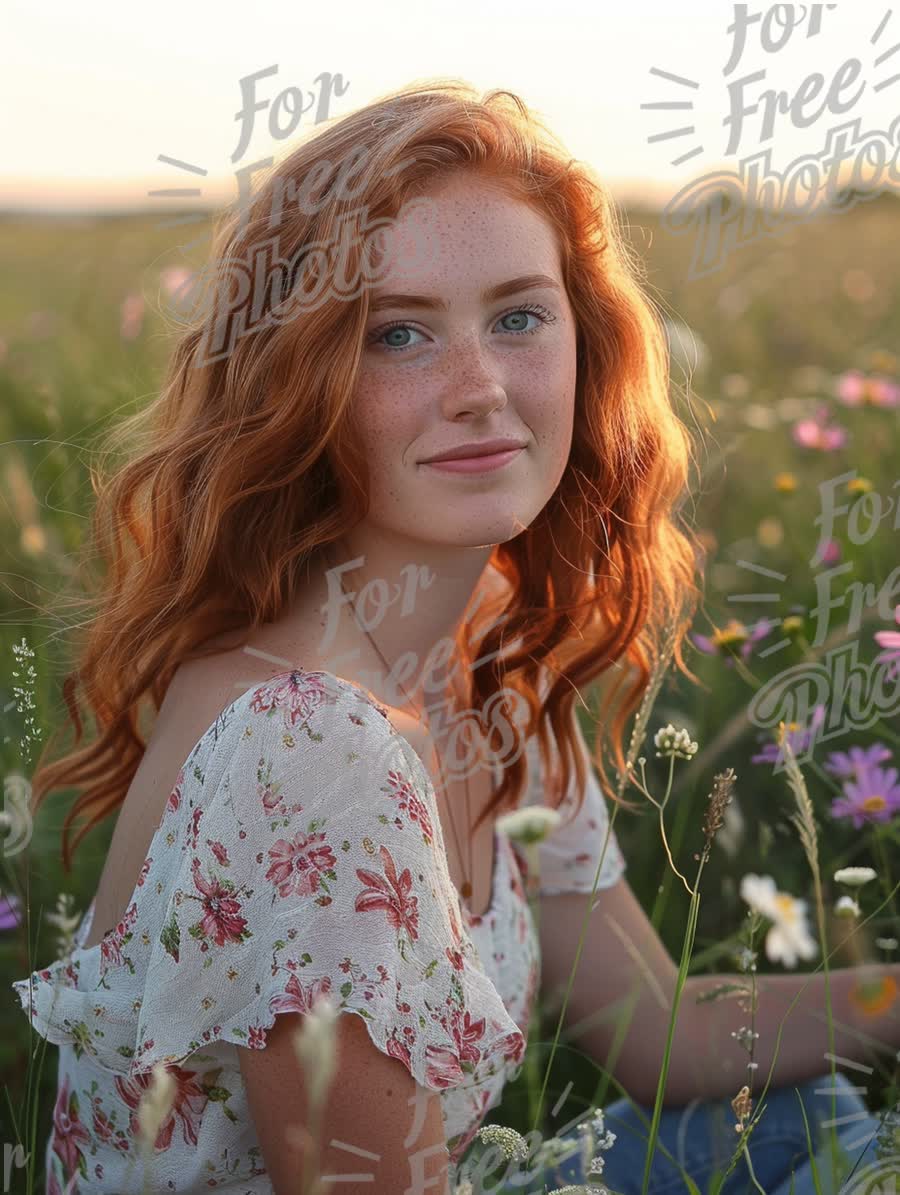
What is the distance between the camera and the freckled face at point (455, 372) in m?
1.20

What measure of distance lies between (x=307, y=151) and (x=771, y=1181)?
4.10 ft

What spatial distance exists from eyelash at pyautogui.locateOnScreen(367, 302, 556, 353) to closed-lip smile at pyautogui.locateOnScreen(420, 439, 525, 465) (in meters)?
0.10

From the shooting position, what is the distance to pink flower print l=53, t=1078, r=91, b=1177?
4.30 ft

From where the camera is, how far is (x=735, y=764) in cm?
229

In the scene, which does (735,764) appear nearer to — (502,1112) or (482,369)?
(502,1112)

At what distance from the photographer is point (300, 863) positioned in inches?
41.1

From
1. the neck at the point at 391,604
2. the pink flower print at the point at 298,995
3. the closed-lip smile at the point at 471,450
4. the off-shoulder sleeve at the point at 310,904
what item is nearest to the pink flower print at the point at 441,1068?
the off-shoulder sleeve at the point at 310,904

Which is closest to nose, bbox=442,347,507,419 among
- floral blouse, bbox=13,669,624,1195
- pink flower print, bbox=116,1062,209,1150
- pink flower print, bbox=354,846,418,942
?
floral blouse, bbox=13,669,624,1195

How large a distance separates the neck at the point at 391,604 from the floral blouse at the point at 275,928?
15 cm

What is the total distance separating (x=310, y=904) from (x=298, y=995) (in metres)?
0.07

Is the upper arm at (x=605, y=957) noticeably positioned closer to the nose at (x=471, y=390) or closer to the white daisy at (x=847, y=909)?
the white daisy at (x=847, y=909)

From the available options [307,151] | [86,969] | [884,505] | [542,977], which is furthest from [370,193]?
[884,505]

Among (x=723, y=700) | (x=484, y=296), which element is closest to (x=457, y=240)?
(x=484, y=296)

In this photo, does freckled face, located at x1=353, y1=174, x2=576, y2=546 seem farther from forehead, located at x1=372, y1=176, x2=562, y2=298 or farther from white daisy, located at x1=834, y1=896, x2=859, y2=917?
white daisy, located at x1=834, y1=896, x2=859, y2=917
